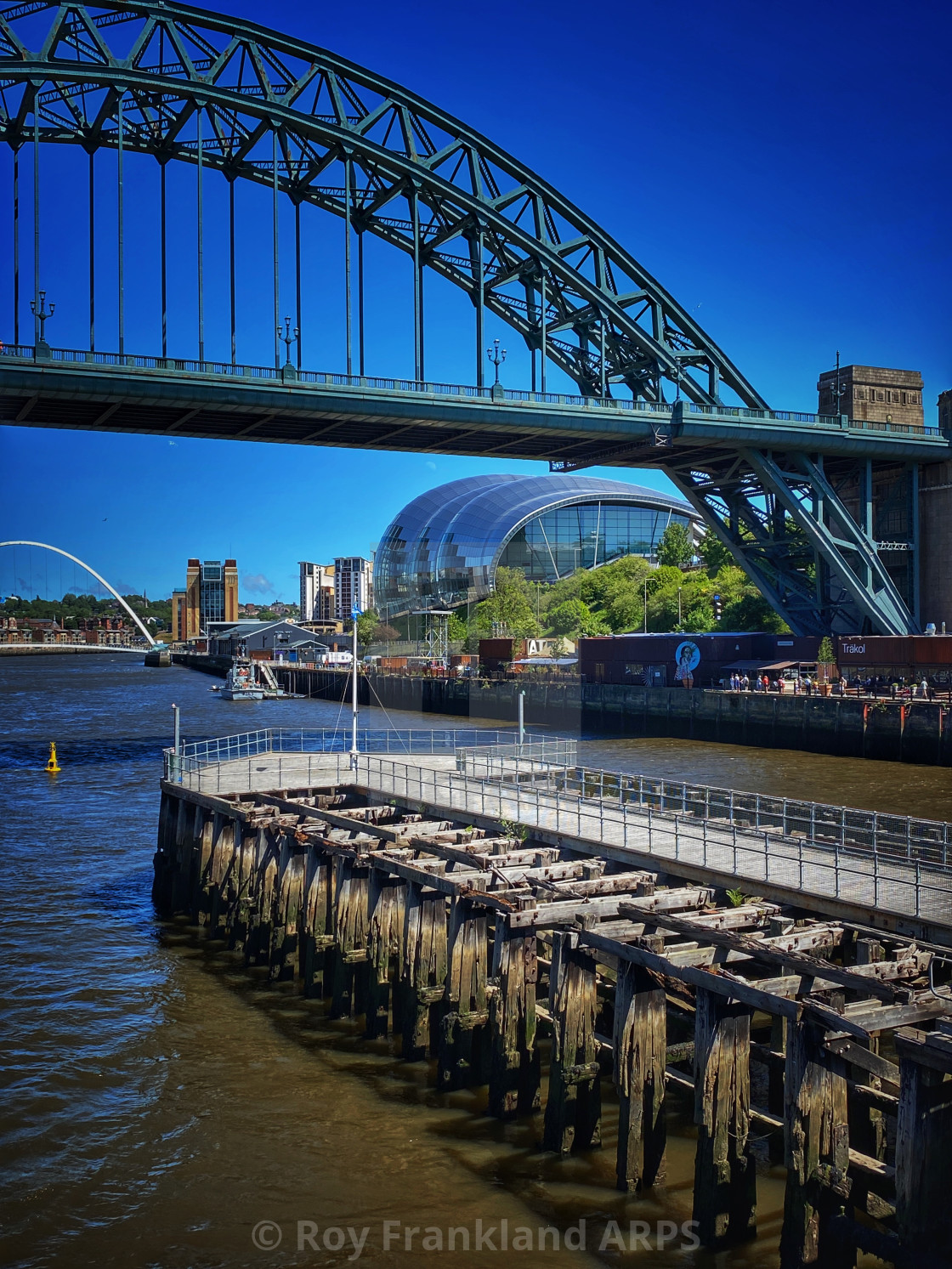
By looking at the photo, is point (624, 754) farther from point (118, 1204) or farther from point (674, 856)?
point (118, 1204)

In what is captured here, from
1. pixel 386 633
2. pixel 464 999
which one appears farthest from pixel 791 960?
pixel 386 633

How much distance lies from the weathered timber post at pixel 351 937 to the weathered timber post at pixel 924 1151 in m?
10.9

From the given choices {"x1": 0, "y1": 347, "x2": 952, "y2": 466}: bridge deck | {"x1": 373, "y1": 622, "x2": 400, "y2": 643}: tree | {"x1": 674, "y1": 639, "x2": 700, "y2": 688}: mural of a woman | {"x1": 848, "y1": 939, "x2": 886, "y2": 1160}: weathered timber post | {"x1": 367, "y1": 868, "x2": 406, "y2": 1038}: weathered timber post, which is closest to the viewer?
{"x1": 848, "y1": 939, "x2": 886, "y2": 1160}: weathered timber post

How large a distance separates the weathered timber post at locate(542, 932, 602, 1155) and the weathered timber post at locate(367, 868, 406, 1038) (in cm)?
477

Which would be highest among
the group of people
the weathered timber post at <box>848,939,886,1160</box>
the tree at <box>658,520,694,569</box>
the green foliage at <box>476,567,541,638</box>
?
the tree at <box>658,520,694,569</box>

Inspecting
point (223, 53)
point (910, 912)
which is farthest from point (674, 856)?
point (223, 53)

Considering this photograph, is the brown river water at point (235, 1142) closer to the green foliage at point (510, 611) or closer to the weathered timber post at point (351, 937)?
the weathered timber post at point (351, 937)

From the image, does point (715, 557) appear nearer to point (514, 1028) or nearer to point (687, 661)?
point (687, 661)

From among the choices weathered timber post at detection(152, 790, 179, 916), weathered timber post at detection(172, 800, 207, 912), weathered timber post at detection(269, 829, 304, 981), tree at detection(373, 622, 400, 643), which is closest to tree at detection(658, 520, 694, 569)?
tree at detection(373, 622, 400, 643)

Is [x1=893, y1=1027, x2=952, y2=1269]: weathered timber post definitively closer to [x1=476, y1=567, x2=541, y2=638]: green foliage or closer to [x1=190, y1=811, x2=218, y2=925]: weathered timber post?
[x1=190, y1=811, x2=218, y2=925]: weathered timber post

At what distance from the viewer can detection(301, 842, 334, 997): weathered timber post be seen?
20.8 m

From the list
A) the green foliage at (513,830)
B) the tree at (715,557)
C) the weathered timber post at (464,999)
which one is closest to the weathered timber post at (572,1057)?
the weathered timber post at (464,999)

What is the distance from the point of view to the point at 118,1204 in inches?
564

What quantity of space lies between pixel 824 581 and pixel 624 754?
62.3ft
